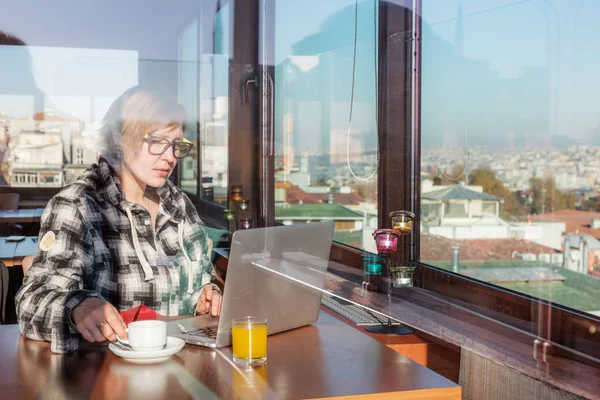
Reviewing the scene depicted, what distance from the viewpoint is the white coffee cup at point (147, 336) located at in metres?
1.39

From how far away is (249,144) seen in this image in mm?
4008

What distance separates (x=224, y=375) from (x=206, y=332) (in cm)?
29

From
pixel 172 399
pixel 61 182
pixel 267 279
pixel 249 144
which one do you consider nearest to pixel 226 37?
pixel 249 144

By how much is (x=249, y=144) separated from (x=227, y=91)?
31 centimetres

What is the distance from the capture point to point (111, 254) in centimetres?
204

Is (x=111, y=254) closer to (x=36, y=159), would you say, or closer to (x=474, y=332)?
(x=474, y=332)

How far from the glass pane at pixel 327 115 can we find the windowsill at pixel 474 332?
218mm

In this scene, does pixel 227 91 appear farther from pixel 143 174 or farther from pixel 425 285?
pixel 425 285

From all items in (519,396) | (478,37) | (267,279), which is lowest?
(519,396)

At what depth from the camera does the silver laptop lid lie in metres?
1.45

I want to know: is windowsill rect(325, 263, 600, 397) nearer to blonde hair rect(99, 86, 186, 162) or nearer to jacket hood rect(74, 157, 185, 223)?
jacket hood rect(74, 157, 185, 223)

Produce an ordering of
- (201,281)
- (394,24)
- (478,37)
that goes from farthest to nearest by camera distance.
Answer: (394,24)
(201,281)
(478,37)

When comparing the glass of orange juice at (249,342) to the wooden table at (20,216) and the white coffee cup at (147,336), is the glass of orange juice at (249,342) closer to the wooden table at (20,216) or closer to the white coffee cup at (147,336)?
the white coffee cup at (147,336)

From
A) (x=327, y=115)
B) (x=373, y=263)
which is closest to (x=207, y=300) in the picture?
(x=373, y=263)
